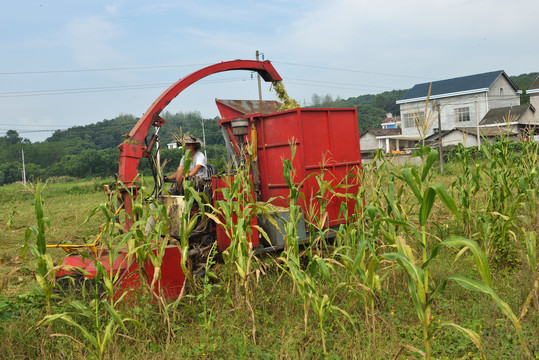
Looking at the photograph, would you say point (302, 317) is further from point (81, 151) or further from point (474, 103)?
point (81, 151)

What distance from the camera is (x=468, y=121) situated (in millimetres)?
35625

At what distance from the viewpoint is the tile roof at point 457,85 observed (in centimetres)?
3528

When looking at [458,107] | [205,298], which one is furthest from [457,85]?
[205,298]

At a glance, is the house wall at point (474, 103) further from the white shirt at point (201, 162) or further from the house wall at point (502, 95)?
the white shirt at point (201, 162)

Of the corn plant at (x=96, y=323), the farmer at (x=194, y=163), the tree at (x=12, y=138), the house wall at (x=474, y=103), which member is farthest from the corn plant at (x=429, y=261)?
the tree at (x=12, y=138)

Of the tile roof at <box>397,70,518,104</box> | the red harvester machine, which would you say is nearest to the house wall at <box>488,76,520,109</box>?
the tile roof at <box>397,70,518,104</box>

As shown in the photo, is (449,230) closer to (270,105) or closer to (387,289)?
(387,289)

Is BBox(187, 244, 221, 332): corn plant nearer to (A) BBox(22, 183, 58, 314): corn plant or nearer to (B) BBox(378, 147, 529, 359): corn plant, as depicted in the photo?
(A) BBox(22, 183, 58, 314): corn plant

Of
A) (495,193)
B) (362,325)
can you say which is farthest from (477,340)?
(495,193)

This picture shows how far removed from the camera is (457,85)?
122ft

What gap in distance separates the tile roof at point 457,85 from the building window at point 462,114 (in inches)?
60.2

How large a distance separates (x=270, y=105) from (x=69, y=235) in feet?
19.0

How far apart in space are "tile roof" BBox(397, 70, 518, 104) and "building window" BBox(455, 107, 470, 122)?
1530 millimetres

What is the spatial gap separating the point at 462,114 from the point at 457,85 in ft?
9.50
